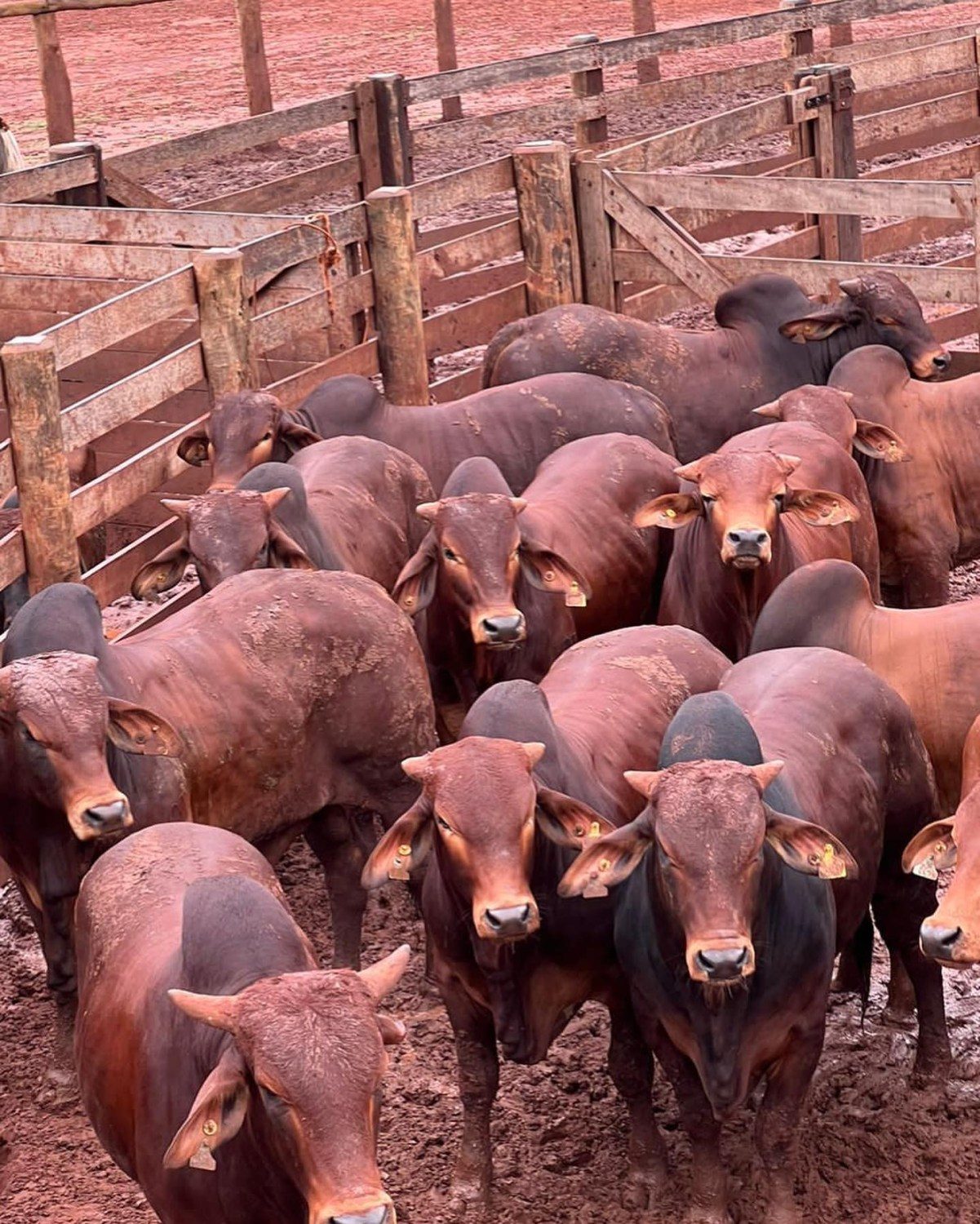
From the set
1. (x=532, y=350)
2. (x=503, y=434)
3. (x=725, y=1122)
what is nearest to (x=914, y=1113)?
(x=725, y=1122)

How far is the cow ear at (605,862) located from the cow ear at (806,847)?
31 centimetres

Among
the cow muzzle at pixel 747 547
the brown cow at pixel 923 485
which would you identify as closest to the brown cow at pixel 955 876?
the cow muzzle at pixel 747 547

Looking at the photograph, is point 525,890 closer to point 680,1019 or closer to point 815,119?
point 680,1019

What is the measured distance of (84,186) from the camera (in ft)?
35.3

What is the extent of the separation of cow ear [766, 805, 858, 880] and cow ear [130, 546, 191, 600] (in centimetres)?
288

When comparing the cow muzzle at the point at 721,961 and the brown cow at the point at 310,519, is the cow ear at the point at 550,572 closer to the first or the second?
the brown cow at the point at 310,519

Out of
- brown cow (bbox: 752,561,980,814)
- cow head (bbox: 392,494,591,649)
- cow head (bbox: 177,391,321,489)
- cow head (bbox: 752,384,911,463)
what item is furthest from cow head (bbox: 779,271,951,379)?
brown cow (bbox: 752,561,980,814)

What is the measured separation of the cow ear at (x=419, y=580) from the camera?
6938 millimetres

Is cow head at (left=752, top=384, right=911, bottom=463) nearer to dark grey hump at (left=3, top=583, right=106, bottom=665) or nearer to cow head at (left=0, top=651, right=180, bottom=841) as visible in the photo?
dark grey hump at (left=3, top=583, right=106, bottom=665)

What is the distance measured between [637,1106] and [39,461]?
3144 mm

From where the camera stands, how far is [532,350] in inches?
360

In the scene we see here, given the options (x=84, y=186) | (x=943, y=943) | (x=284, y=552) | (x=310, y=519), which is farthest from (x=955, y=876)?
(x=84, y=186)

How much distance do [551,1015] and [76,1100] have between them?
1.51 m

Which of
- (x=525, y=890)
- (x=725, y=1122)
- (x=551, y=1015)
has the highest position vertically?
(x=525, y=890)
